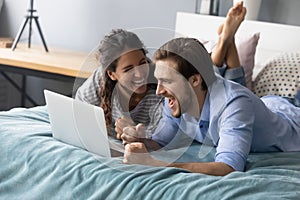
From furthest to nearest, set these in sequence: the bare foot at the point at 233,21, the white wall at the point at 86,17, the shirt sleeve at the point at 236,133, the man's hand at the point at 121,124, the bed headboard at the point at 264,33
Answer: the white wall at the point at 86,17, the bed headboard at the point at 264,33, the bare foot at the point at 233,21, the man's hand at the point at 121,124, the shirt sleeve at the point at 236,133

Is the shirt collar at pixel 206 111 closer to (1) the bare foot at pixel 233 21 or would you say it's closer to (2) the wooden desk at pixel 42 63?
(1) the bare foot at pixel 233 21

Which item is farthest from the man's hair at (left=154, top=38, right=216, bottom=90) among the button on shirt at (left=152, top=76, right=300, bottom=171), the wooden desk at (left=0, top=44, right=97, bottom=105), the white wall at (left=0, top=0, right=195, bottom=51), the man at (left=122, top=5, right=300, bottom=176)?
the white wall at (left=0, top=0, right=195, bottom=51)

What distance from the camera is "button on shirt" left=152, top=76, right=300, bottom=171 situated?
5.43 ft

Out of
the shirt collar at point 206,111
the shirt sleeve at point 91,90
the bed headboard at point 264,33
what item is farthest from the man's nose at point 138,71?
the bed headboard at point 264,33

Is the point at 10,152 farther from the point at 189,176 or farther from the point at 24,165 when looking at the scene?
the point at 189,176

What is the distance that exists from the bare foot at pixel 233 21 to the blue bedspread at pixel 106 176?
1.97ft

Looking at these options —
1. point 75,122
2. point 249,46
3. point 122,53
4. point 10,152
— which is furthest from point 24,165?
point 249,46

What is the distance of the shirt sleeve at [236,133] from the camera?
5.33 feet

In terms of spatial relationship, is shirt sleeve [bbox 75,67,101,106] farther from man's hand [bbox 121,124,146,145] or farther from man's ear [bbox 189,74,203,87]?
man's ear [bbox 189,74,203,87]

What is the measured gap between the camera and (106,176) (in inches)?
63.2

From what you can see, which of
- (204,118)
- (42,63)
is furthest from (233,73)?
(42,63)

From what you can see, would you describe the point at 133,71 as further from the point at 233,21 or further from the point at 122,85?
the point at 233,21

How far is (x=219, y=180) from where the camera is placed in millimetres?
1505

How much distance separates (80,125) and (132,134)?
0.17m
